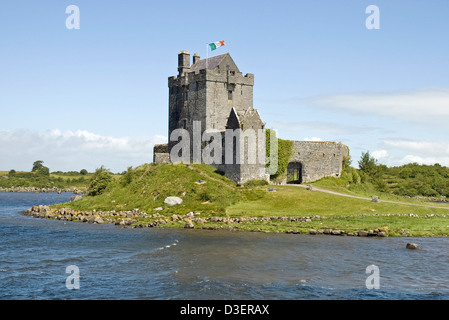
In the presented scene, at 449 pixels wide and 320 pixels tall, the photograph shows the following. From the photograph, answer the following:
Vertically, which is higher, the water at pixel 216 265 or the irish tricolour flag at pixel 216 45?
the irish tricolour flag at pixel 216 45

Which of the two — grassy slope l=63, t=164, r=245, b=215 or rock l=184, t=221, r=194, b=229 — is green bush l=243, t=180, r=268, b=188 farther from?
rock l=184, t=221, r=194, b=229

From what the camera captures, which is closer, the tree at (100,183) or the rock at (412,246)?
the rock at (412,246)

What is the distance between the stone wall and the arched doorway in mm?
731

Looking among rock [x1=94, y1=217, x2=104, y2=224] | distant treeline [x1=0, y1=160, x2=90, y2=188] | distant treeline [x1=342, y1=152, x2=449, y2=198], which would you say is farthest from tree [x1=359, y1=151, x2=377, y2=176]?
distant treeline [x1=0, y1=160, x2=90, y2=188]

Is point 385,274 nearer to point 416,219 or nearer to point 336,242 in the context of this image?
point 336,242

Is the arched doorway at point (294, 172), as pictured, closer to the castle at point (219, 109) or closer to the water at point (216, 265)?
the castle at point (219, 109)

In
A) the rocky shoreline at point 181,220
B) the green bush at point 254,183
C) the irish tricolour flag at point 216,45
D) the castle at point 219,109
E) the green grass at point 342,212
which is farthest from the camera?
the castle at point 219,109

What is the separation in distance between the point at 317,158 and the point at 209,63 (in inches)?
729

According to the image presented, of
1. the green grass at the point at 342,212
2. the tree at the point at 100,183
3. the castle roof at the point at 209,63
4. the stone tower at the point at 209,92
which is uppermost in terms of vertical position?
the castle roof at the point at 209,63

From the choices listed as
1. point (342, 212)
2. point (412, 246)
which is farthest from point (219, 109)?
point (412, 246)

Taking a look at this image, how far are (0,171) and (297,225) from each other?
16941cm

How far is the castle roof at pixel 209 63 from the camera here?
6156 cm

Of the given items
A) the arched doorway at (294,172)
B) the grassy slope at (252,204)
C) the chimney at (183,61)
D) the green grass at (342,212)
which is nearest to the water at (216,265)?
the green grass at (342,212)

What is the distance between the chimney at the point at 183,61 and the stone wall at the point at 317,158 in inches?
690
